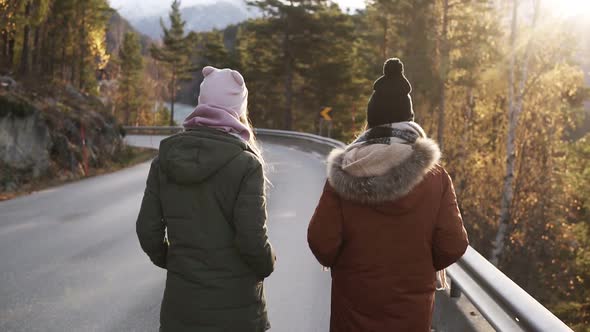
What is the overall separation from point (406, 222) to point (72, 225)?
7.94 metres

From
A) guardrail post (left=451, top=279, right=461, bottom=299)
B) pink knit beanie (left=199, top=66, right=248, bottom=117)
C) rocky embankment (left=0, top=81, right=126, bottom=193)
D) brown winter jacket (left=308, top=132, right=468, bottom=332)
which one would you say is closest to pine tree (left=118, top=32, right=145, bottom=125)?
rocky embankment (left=0, top=81, right=126, bottom=193)

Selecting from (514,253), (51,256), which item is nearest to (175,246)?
(51,256)

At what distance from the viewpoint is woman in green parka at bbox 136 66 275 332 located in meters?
2.72

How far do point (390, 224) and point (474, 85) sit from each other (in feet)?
91.1

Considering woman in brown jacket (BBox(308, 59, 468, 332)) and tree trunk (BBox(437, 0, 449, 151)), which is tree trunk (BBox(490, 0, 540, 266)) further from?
woman in brown jacket (BBox(308, 59, 468, 332))

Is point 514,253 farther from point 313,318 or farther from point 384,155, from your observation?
point 384,155

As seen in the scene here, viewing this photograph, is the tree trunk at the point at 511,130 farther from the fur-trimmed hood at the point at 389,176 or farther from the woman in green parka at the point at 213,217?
the woman in green parka at the point at 213,217

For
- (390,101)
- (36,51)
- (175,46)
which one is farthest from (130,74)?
(390,101)

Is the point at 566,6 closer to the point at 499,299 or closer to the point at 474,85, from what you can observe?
the point at 474,85

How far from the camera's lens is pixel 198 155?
8.90 feet

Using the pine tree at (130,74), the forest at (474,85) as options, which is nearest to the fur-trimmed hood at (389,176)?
the forest at (474,85)

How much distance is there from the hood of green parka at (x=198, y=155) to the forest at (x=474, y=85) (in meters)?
15.5

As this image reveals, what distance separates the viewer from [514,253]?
81.2 feet

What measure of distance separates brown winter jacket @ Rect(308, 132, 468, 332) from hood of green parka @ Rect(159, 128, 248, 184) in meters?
0.53
